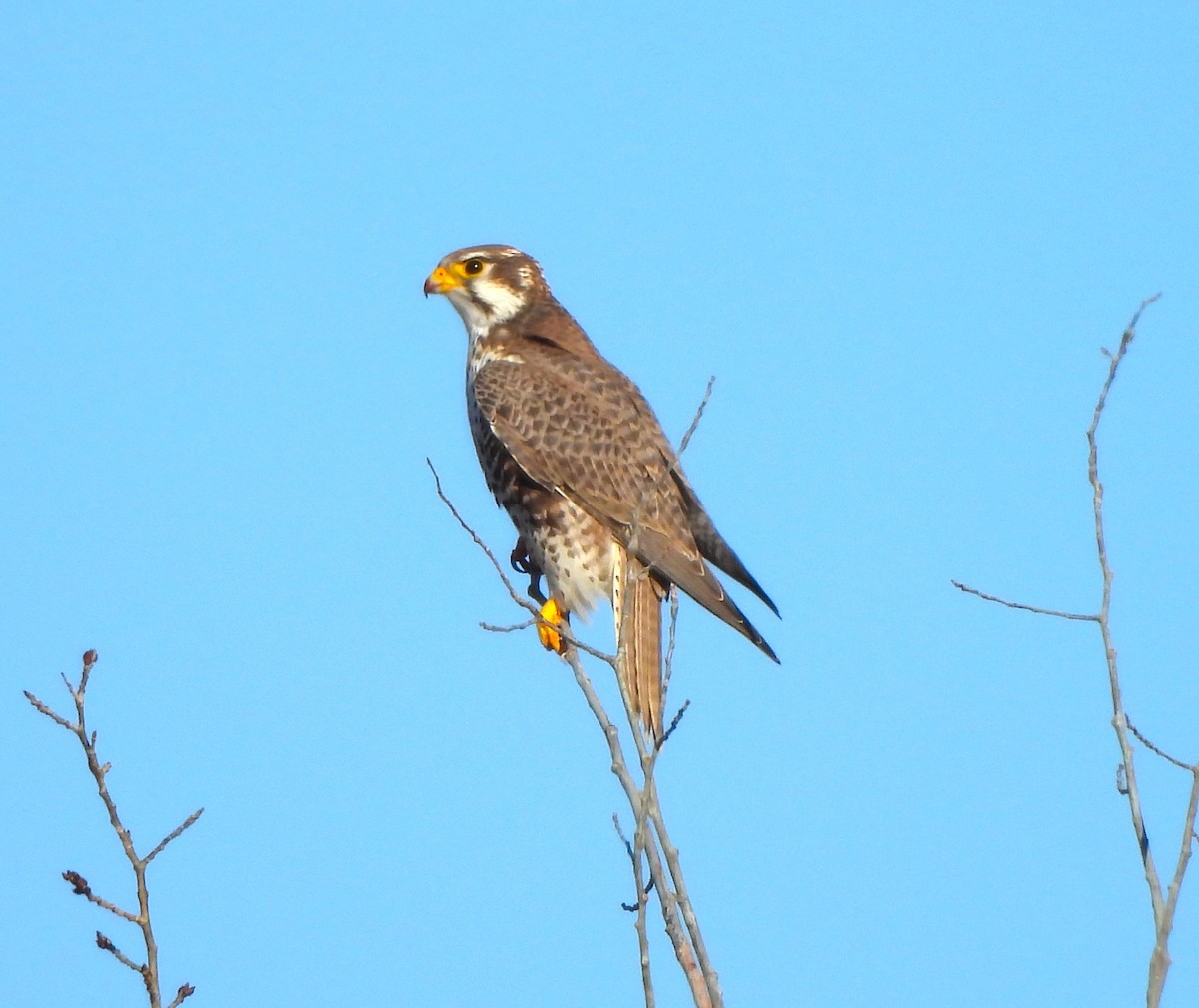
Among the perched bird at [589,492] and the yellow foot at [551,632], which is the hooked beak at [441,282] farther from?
the yellow foot at [551,632]

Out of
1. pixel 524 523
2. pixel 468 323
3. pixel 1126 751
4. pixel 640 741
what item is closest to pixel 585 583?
pixel 524 523

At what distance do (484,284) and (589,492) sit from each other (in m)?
0.99

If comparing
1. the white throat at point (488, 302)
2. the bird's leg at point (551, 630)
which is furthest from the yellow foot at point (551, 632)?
the white throat at point (488, 302)

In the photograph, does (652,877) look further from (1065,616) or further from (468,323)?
(468,323)

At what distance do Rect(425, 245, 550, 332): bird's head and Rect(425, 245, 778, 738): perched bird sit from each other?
0.20ft

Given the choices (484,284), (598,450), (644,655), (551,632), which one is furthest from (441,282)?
(644,655)

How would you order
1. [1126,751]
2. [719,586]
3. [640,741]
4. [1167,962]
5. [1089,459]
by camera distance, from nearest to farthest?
[1167,962]
[1126,751]
[1089,459]
[640,741]
[719,586]

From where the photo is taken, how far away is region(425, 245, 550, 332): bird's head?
5809mm

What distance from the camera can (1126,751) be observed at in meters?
2.88

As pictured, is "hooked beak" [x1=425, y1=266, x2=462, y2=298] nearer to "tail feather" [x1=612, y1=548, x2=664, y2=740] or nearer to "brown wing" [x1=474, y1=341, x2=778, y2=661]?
"brown wing" [x1=474, y1=341, x2=778, y2=661]

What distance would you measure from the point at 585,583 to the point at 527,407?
0.64 metres

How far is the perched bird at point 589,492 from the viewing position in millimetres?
5129

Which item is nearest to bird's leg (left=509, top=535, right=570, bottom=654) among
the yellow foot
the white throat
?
the yellow foot

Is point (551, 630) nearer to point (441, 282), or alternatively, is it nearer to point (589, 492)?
point (589, 492)
